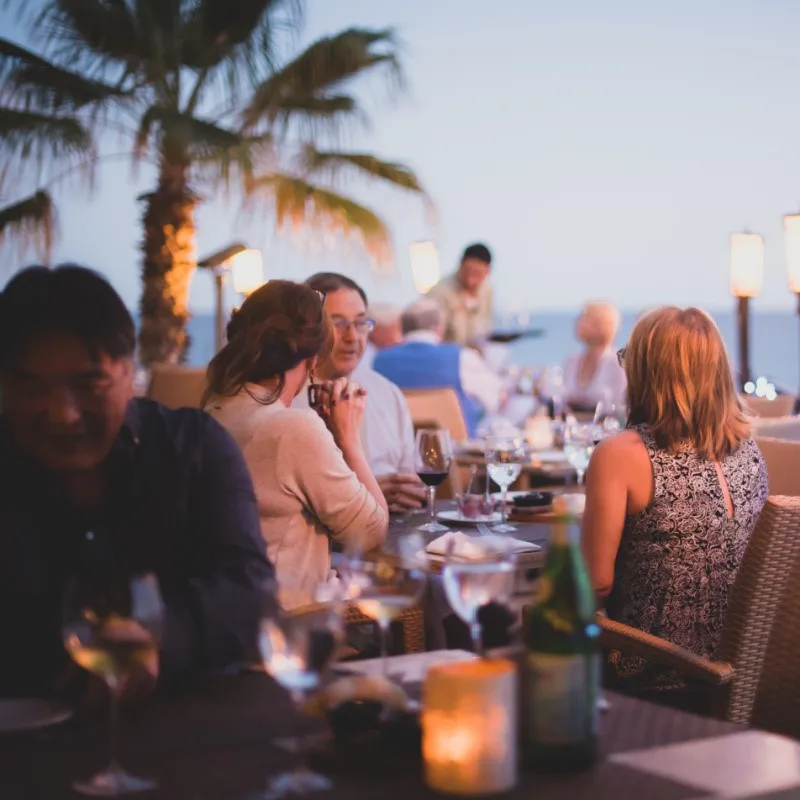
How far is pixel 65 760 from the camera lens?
4.70ft

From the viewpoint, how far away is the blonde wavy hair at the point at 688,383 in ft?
9.21

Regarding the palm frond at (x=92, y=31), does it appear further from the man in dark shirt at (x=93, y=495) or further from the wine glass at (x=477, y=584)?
the wine glass at (x=477, y=584)

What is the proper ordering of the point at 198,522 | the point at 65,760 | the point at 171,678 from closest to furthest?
the point at 65,760 < the point at 171,678 < the point at 198,522

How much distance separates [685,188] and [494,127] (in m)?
2.22

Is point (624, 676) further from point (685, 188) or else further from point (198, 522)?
point (685, 188)

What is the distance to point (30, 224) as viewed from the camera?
1013 cm

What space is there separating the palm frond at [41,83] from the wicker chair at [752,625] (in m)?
8.42

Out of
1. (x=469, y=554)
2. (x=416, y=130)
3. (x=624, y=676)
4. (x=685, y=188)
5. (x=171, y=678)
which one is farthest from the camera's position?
(x=685, y=188)

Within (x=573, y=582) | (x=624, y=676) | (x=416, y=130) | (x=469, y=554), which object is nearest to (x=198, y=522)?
(x=469, y=554)

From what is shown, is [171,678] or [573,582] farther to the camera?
[171,678]

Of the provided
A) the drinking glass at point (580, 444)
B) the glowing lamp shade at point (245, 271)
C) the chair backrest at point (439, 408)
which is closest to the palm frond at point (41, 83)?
the glowing lamp shade at point (245, 271)

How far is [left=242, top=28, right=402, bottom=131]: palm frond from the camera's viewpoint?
10.4 m

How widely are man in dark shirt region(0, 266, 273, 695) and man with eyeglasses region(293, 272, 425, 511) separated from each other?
5.65ft

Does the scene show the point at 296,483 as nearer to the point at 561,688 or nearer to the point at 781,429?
the point at 561,688
